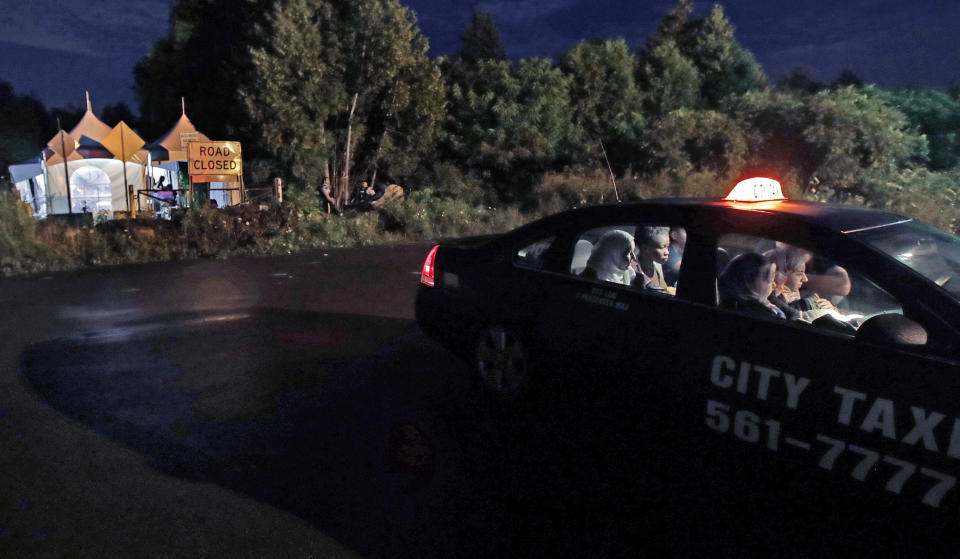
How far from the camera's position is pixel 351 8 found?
2258cm

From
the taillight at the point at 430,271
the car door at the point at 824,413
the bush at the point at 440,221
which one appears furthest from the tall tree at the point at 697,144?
the car door at the point at 824,413

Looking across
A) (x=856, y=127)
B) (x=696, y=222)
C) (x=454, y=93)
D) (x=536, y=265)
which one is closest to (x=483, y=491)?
(x=536, y=265)

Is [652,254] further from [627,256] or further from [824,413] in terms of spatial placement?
[824,413]

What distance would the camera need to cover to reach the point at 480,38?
44.4m

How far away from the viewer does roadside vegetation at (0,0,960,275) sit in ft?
48.5

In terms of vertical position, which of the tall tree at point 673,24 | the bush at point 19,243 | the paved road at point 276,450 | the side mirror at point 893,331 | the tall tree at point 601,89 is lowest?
the paved road at point 276,450

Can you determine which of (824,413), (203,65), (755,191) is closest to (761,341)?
(824,413)

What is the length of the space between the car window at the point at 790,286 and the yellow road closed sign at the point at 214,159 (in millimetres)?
15232

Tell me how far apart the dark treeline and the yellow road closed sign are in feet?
17.2

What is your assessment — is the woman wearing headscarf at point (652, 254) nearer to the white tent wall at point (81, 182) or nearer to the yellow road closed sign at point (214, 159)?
the yellow road closed sign at point (214, 159)

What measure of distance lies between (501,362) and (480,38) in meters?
42.4

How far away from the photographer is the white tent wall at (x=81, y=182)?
2544 centimetres

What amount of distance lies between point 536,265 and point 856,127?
1846 cm

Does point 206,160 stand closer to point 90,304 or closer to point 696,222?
point 90,304
